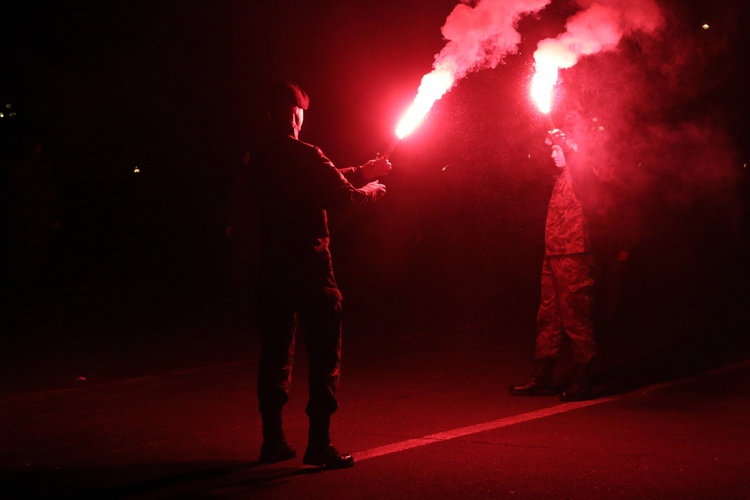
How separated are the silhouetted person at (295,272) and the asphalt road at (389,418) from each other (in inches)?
12.6

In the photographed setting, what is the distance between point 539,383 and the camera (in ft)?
25.1

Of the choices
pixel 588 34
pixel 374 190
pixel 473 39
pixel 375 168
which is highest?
pixel 588 34

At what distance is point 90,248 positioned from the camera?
22328mm

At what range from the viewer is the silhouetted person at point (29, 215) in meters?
13.4

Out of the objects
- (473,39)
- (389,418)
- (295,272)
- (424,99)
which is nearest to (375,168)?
(295,272)

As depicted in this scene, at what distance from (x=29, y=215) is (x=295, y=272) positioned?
9.36m

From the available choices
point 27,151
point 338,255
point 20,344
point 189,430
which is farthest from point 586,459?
point 338,255

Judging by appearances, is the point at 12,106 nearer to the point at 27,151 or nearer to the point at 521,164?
the point at 27,151

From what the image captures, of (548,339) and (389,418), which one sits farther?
(548,339)

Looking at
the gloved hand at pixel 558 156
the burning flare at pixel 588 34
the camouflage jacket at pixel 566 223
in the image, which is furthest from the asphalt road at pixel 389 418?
the burning flare at pixel 588 34

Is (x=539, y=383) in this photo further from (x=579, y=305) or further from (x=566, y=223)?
(x=566, y=223)

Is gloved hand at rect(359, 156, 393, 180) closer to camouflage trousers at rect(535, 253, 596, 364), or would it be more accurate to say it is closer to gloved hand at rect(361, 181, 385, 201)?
gloved hand at rect(361, 181, 385, 201)

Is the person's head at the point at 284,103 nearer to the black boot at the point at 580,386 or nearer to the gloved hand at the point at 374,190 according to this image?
the gloved hand at the point at 374,190

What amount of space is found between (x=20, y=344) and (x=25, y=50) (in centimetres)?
1113
